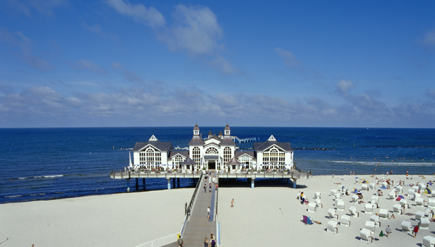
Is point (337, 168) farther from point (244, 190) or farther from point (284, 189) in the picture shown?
point (244, 190)

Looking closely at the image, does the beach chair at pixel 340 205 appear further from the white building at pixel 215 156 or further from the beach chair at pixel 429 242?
the white building at pixel 215 156

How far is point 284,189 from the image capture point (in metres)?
40.1

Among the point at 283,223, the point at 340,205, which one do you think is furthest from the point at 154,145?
the point at 340,205

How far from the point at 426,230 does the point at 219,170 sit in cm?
2458

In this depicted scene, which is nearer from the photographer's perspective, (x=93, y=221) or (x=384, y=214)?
(x=93, y=221)

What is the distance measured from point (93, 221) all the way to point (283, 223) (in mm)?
16613

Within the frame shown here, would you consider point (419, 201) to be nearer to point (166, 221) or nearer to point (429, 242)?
point (429, 242)

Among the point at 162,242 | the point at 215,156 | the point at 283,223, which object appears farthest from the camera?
the point at 215,156

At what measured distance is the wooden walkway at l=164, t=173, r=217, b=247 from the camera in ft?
62.2

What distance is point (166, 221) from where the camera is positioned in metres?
26.1

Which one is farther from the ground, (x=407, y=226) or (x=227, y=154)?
(x=227, y=154)

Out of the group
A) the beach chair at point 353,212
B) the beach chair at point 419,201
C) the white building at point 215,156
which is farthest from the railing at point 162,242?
the beach chair at point 419,201

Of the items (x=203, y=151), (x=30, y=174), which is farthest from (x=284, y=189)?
(x=30, y=174)

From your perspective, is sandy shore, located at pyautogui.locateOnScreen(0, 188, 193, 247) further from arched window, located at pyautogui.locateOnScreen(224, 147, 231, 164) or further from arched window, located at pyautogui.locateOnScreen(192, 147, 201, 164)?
arched window, located at pyautogui.locateOnScreen(224, 147, 231, 164)
